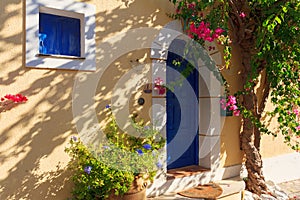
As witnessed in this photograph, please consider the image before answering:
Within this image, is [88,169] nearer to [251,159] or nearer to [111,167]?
[111,167]

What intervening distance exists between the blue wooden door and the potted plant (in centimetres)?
128

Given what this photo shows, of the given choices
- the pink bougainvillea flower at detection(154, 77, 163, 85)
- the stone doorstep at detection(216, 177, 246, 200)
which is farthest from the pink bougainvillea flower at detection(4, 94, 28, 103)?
the stone doorstep at detection(216, 177, 246, 200)

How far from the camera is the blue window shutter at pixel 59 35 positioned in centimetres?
397

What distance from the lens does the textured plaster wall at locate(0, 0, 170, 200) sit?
362 centimetres

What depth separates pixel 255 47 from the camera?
550 cm

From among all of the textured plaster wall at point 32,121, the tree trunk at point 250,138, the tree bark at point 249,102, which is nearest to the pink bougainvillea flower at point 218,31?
the tree bark at point 249,102

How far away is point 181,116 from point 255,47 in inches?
70.8

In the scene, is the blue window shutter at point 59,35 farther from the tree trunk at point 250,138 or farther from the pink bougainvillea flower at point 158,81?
the tree trunk at point 250,138

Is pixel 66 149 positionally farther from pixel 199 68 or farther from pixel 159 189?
pixel 199 68

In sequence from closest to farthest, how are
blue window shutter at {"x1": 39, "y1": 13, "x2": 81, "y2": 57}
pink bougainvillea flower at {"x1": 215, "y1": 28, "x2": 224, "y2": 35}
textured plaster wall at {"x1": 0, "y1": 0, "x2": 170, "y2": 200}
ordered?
textured plaster wall at {"x1": 0, "y1": 0, "x2": 170, "y2": 200}
blue window shutter at {"x1": 39, "y1": 13, "x2": 81, "y2": 57}
pink bougainvillea flower at {"x1": 215, "y1": 28, "x2": 224, "y2": 35}

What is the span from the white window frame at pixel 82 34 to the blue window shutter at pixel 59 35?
86 mm

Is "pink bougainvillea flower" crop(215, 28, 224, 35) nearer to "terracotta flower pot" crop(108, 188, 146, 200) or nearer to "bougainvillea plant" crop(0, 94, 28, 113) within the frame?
"terracotta flower pot" crop(108, 188, 146, 200)

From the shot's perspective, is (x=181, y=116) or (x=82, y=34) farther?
(x=181, y=116)

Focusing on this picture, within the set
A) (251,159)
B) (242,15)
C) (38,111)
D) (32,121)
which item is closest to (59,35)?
(38,111)
